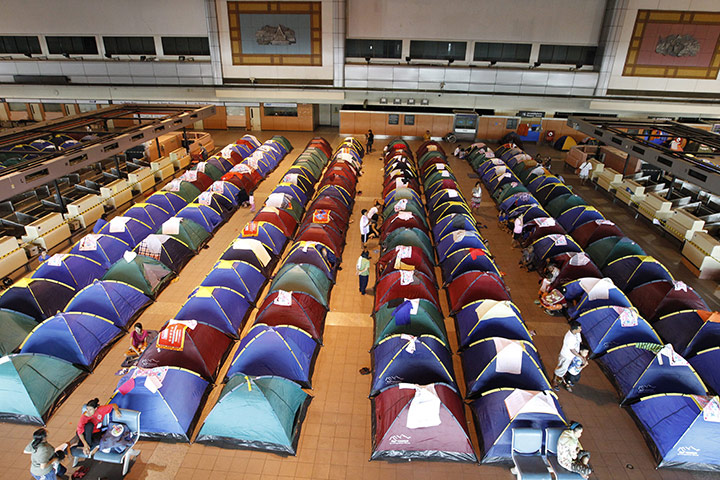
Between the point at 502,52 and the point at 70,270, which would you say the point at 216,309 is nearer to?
the point at 70,270

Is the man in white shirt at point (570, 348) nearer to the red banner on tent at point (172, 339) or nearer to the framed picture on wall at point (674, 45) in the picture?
the red banner on tent at point (172, 339)

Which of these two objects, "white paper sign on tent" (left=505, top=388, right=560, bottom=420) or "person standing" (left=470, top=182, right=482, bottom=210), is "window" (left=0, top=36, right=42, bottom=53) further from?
"white paper sign on tent" (left=505, top=388, right=560, bottom=420)

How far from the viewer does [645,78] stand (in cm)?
2834

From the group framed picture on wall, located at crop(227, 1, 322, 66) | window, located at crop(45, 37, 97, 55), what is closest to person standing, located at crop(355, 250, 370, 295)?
framed picture on wall, located at crop(227, 1, 322, 66)

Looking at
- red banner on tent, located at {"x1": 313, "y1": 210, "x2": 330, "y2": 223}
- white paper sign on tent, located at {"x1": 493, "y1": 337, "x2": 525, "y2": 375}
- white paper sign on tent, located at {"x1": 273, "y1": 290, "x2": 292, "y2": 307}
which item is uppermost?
red banner on tent, located at {"x1": 313, "y1": 210, "x2": 330, "y2": 223}

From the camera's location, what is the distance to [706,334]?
30.9 ft

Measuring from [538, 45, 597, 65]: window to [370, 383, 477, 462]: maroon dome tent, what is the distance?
28.9m

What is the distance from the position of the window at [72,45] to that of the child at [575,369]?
36171 millimetres

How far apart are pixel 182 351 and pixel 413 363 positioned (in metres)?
4.92

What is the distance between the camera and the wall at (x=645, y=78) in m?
26.5

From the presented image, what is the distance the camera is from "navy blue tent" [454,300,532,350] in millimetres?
9357

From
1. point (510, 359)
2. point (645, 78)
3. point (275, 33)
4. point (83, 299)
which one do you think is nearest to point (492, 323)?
point (510, 359)

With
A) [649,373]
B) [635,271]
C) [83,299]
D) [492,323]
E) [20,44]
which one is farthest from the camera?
[20,44]

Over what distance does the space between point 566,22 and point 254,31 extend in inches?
843
